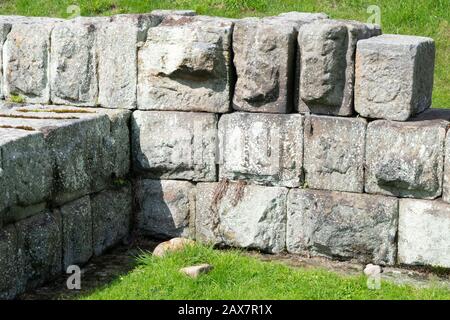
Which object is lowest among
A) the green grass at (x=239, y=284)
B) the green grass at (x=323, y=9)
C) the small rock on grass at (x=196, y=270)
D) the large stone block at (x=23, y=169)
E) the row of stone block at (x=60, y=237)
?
the green grass at (x=239, y=284)

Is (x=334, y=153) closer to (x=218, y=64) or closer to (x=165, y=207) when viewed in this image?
(x=218, y=64)

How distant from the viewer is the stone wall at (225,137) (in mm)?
6703

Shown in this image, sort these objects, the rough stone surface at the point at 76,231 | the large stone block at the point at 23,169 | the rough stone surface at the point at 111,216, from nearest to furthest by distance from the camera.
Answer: the large stone block at the point at 23,169 < the rough stone surface at the point at 76,231 < the rough stone surface at the point at 111,216

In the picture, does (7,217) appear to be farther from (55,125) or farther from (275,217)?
(275,217)

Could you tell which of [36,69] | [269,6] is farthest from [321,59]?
[269,6]

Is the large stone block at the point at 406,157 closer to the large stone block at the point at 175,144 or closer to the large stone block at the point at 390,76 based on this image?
the large stone block at the point at 390,76

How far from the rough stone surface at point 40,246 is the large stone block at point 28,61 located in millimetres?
1602

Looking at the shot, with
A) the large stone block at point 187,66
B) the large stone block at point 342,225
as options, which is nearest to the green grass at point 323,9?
the large stone block at point 342,225

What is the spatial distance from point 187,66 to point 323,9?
17.6 feet

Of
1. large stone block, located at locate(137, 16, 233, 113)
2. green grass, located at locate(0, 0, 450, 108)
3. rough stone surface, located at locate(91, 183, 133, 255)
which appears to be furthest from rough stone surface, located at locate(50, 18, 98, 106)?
green grass, located at locate(0, 0, 450, 108)

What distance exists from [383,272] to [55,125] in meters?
2.72

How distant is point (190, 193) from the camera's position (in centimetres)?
752

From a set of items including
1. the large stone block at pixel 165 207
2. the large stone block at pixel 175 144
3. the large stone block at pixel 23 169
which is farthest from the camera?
the large stone block at pixel 165 207

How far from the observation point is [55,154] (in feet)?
21.4
